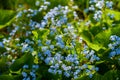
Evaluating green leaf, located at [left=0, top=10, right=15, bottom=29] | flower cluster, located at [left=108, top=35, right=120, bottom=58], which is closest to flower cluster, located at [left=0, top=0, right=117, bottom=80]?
flower cluster, located at [left=108, top=35, right=120, bottom=58]

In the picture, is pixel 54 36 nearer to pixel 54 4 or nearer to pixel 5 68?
pixel 5 68

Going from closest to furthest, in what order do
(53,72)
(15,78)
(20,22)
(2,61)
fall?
(53,72), (15,78), (2,61), (20,22)

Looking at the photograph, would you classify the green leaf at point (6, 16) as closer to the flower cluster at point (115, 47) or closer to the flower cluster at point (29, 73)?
the flower cluster at point (29, 73)

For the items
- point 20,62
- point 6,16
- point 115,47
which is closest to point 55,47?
point 20,62

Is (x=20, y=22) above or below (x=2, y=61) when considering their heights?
above

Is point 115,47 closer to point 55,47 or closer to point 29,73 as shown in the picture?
point 55,47

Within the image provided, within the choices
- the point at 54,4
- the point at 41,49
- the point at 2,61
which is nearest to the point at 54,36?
the point at 41,49

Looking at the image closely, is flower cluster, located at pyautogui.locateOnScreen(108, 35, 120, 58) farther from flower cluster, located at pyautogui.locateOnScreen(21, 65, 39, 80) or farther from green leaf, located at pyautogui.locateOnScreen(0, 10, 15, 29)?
green leaf, located at pyautogui.locateOnScreen(0, 10, 15, 29)

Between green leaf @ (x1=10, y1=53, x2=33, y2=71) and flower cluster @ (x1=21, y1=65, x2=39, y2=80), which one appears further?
green leaf @ (x1=10, y1=53, x2=33, y2=71)

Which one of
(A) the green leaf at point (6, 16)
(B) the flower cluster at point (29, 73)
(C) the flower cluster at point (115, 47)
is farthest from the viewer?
(A) the green leaf at point (6, 16)

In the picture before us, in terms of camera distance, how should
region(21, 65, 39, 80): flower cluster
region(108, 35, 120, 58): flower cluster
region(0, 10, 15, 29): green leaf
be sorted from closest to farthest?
region(108, 35, 120, 58): flower cluster → region(21, 65, 39, 80): flower cluster → region(0, 10, 15, 29): green leaf

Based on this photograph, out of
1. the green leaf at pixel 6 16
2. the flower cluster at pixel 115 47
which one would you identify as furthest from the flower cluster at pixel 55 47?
the green leaf at pixel 6 16
